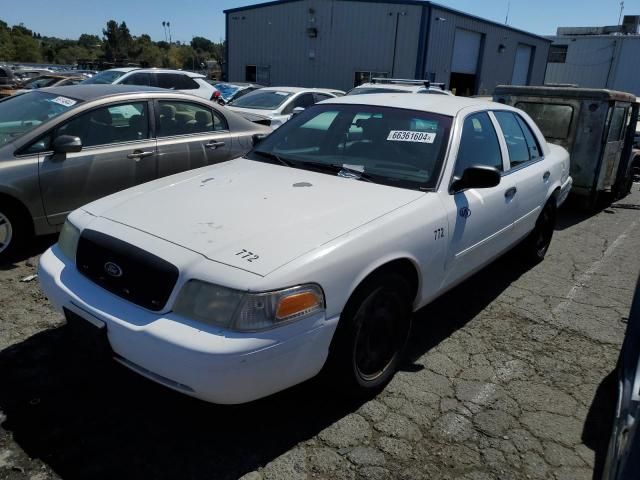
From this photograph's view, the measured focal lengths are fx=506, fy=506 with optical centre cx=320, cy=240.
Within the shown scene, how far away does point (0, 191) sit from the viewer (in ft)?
13.6

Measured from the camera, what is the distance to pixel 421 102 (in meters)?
3.79

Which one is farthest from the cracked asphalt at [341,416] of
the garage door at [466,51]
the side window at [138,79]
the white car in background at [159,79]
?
the garage door at [466,51]

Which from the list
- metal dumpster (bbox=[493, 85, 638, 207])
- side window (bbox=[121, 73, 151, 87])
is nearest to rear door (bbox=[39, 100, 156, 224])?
metal dumpster (bbox=[493, 85, 638, 207])

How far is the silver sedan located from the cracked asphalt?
2.73 feet

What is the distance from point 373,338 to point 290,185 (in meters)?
1.07

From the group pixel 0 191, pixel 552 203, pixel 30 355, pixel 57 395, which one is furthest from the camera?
pixel 552 203

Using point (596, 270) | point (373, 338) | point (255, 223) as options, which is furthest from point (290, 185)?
point (596, 270)

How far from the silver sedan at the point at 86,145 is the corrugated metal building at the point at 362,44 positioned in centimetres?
1879

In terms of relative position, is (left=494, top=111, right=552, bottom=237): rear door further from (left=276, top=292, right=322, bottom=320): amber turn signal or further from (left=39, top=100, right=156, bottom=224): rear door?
(left=39, top=100, right=156, bottom=224): rear door

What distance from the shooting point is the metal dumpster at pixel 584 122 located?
287 inches

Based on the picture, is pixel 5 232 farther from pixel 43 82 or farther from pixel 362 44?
pixel 362 44

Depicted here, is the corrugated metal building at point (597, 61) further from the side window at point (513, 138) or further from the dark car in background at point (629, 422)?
the dark car in background at point (629, 422)

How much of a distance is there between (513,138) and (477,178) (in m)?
1.49

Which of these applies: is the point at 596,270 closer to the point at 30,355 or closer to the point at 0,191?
the point at 30,355
